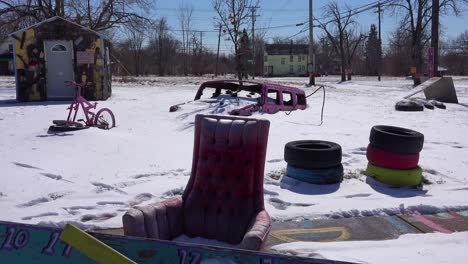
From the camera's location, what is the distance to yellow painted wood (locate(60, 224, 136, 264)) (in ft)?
7.17

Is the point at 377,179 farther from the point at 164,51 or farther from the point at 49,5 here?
the point at 164,51

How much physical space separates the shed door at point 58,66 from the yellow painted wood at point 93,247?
57.9 ft

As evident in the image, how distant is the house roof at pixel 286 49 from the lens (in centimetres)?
9469

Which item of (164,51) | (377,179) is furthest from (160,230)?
(164,51)

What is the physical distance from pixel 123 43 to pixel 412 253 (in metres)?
65.5

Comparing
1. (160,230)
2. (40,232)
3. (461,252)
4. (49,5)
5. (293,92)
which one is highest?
(49,5)

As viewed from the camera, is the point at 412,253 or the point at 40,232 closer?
the point at 40,232

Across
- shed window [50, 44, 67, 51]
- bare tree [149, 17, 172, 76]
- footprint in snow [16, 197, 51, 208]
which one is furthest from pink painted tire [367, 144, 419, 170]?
bare tree [149, 17, 172, 76]

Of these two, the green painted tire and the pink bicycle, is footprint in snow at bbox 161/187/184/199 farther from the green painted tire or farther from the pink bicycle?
the pink bicycle

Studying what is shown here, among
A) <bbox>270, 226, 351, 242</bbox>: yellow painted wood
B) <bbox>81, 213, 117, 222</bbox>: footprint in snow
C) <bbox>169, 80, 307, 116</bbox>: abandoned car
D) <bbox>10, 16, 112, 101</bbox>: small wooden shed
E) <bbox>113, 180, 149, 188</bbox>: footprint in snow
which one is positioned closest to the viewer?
<bbox>270, 226, 351, 242</bbox>: yellow painted wood

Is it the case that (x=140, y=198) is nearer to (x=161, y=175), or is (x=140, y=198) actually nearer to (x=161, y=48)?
(x=161, y=175)

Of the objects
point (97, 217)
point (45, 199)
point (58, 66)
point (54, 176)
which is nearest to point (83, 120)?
point (54, 176)

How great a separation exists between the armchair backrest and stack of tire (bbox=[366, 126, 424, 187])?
2579 millimetres

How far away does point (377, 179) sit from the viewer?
6.09 metres
